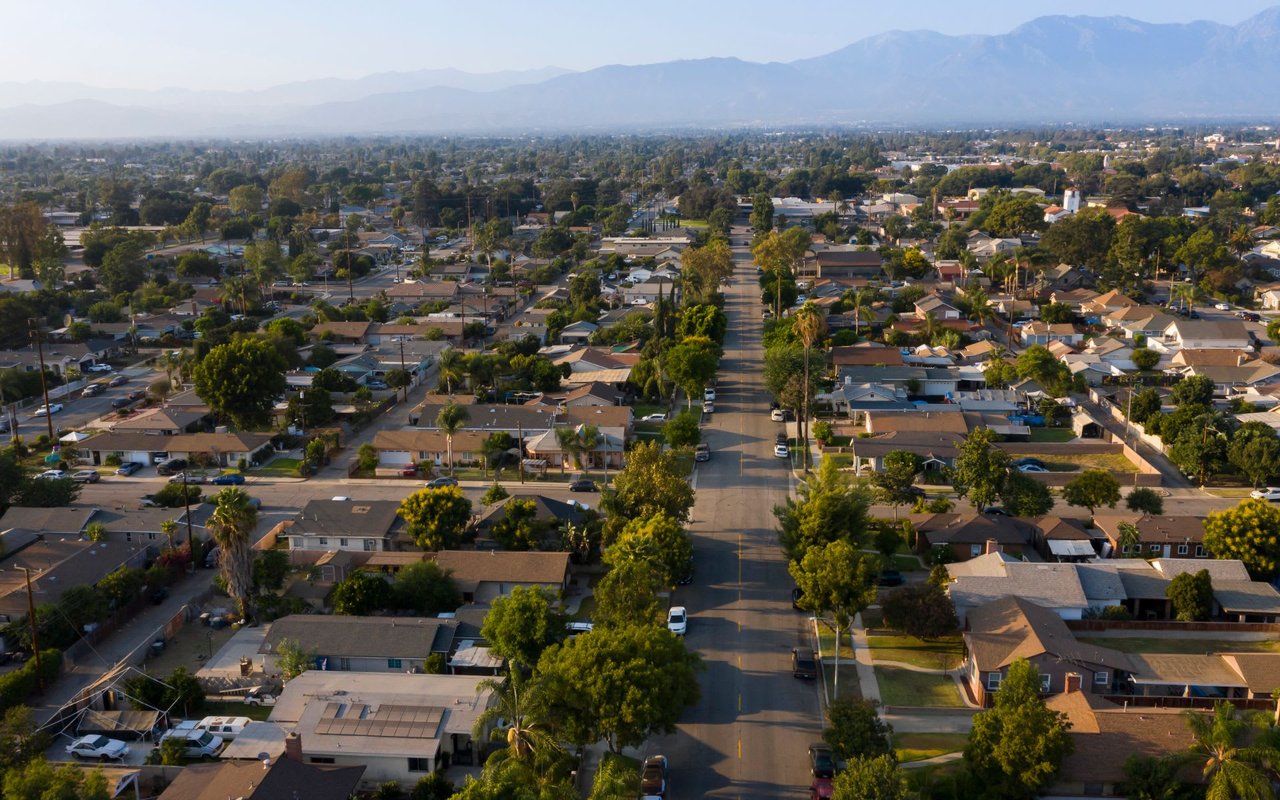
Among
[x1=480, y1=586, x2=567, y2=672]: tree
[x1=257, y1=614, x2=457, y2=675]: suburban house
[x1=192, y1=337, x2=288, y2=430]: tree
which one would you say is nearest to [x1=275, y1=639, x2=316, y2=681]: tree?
[x1=257, y1=614, x2=457, y2=675]: suburban house

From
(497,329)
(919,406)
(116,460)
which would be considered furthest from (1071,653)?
(497,329)

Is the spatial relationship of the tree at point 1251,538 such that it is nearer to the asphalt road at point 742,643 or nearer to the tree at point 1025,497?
the tree at point 1025,497

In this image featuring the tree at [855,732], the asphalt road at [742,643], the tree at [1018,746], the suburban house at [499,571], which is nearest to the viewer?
→ the tree at [1018,746]

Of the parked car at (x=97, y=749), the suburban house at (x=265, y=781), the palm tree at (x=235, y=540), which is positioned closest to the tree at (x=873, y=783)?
the suburban house at (x=265, y=781)

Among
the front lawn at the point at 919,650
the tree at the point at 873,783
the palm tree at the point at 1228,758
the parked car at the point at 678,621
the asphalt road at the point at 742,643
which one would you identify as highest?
the tree at the point at 873,783

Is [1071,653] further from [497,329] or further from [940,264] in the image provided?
[940,264]
